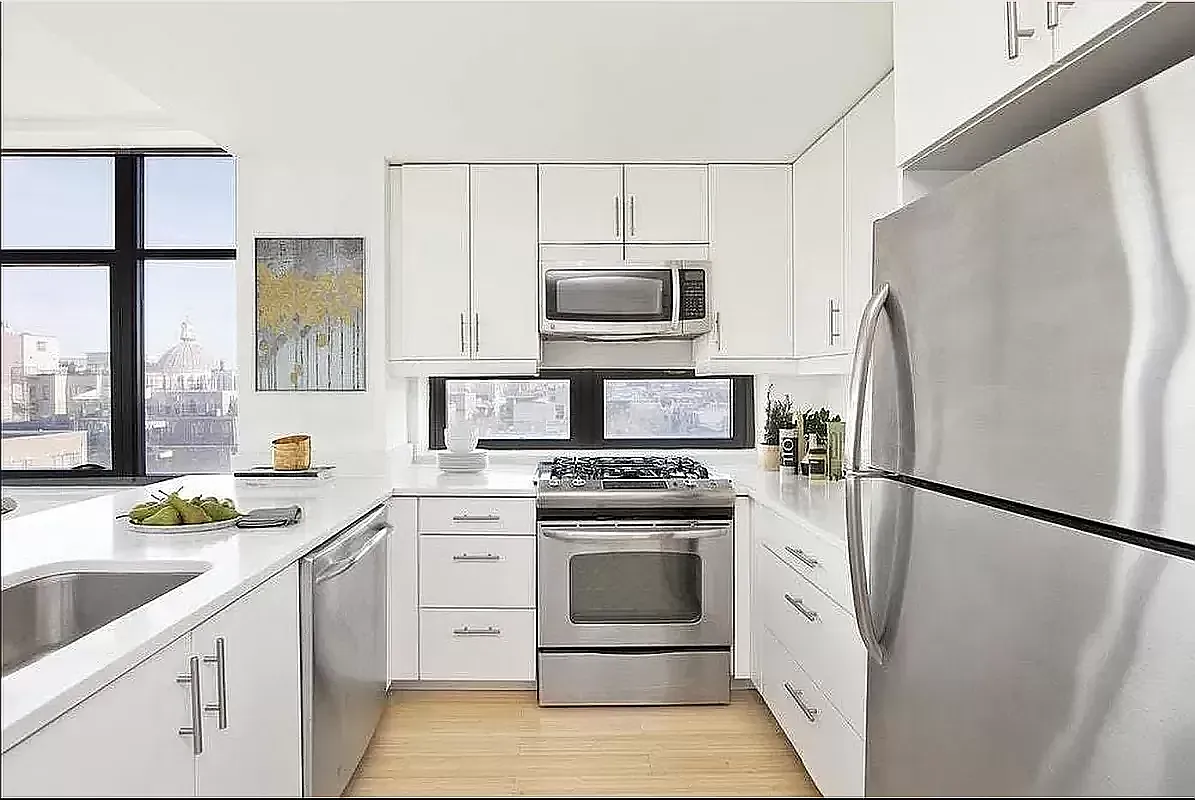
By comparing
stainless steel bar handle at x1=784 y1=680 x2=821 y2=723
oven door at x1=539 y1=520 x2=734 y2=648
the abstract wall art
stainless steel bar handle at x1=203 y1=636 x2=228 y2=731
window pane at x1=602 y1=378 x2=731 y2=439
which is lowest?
stainless steel bar handle at x1=784 y1=680 x2=821 y2=723

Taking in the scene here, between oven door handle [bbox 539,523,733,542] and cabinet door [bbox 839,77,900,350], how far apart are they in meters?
0.85

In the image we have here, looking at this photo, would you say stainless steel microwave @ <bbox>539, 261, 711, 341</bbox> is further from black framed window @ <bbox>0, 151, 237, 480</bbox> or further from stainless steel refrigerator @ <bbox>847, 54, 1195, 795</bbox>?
stainless steel refrigerator @ <bbox>847, 54, 1195, 795</bbox>

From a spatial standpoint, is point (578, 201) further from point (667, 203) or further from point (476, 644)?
point (476, 644)

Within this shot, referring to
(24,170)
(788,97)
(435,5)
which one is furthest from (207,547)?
(788,97)

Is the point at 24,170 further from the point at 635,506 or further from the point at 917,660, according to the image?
the point at 635,506

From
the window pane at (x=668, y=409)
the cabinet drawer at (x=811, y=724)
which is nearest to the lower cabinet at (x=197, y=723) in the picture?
the cabinet drawer at (x=811, y=724)

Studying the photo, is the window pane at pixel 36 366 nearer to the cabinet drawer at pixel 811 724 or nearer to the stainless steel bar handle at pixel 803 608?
the cabinet drawer at pixel 811 724

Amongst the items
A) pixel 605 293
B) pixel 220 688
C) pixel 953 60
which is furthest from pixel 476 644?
pixel 953 60

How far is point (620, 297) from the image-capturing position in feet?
12.8

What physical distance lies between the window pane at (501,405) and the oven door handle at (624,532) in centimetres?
98

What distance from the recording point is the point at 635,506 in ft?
11.3

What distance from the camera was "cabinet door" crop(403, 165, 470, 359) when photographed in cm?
390

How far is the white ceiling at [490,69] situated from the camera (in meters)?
2.32

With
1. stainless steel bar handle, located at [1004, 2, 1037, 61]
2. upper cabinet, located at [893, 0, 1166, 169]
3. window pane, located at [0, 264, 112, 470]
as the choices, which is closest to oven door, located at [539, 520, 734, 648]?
upper cabinet, located at [893, 0, 1166, 169]
